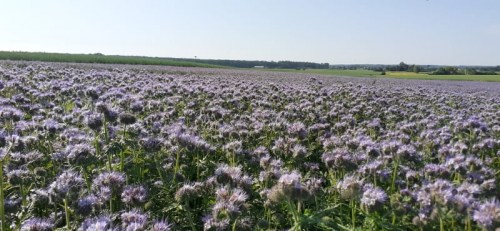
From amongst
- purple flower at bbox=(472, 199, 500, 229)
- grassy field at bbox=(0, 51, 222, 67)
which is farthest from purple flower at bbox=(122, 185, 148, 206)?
grassy field at bbox=(0, 51, 222, 67)

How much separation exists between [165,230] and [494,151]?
6654 mm

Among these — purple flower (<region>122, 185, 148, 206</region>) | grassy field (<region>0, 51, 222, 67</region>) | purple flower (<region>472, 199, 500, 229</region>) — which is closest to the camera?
purple flower (<region>472, 199, 500, 229</region>)

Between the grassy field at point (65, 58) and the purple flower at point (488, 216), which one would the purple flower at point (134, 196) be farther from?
the grassy field at point (65, 58)

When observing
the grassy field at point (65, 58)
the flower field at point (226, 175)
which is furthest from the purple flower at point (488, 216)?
the grassy field at point (65, 58)

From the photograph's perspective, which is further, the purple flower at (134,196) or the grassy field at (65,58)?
the grassy field at (65,58)

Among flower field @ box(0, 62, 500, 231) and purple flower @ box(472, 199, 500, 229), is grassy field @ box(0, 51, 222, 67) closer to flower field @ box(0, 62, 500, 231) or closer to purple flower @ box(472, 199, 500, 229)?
flower field @ box(0, 62, 500, 231)

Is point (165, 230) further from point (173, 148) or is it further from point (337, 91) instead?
point (337, 91)

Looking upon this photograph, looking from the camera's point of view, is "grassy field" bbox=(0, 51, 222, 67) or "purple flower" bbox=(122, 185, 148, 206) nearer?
"purple flower" bbox=(122, 185, 148, 206)

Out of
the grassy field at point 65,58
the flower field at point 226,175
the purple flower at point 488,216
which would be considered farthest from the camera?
the grassy field at point 65,58

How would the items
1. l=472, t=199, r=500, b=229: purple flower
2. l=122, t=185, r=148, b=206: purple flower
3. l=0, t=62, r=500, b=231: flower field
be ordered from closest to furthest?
l=472, t=199, r=500, b=229: purple flower < l=0, t=62, r=500, b=231: flower field < l=122, t=185, r=148, b=206: purple flower

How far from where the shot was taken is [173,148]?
593 cm

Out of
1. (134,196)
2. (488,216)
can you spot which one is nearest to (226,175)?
(134,196)

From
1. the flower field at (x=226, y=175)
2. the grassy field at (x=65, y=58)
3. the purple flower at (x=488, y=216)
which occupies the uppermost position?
the purple flower at (x=488, y=216)

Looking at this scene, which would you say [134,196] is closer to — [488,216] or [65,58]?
[488,216]
